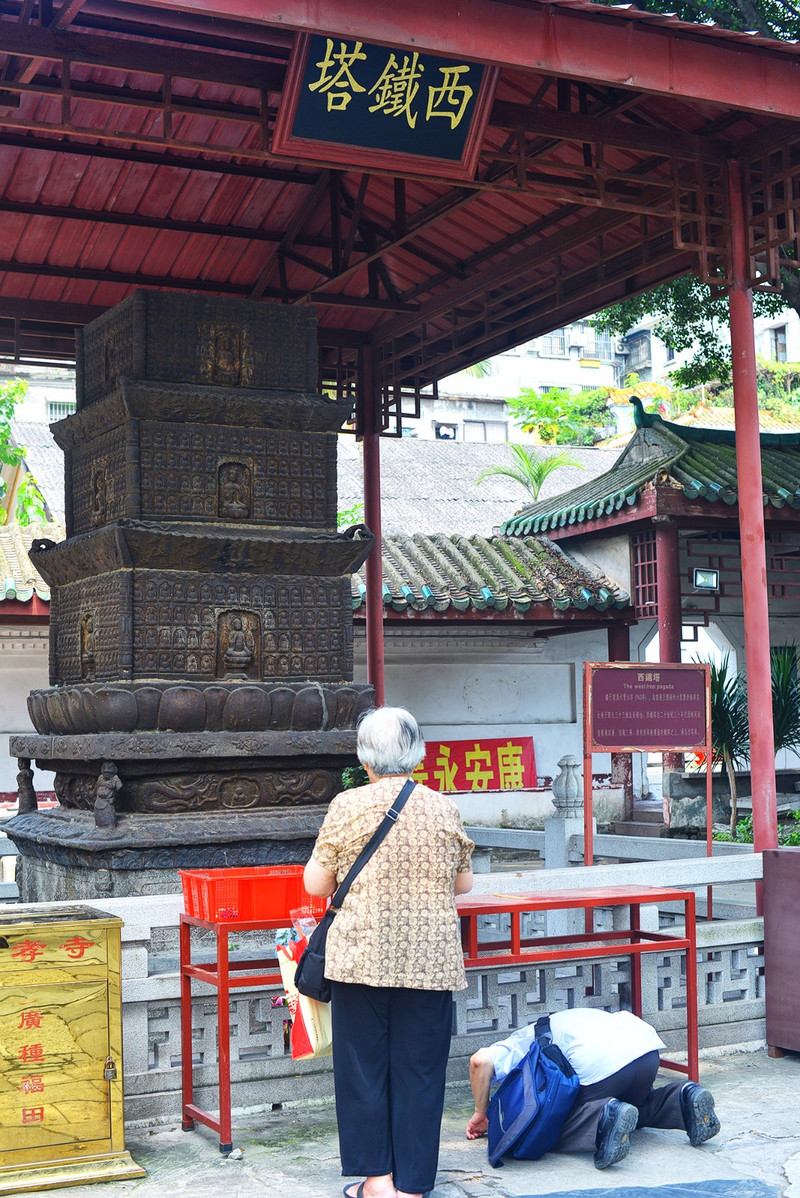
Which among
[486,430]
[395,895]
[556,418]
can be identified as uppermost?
[486,430]

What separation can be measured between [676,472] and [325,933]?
31.4 feet

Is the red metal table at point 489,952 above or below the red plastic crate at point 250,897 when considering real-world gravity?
below

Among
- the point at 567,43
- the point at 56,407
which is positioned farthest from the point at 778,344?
the point at 567,43

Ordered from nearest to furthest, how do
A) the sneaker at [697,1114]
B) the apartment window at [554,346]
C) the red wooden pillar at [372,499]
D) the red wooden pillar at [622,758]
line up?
the sneaker at [697,1114]
the red wooden pillar at [372,499]
the red wooden pillar at [622,758]
the apartment window at [554,346]

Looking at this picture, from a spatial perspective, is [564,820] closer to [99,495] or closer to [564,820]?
Answer: [564,820]

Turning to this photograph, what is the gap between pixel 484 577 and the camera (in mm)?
14711

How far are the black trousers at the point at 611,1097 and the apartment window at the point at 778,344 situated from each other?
140 ft

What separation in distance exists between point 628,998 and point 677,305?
8.59 metres

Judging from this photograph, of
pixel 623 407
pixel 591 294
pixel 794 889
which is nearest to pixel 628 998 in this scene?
pixel 794 889

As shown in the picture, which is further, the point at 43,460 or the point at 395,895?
the point at 43,460

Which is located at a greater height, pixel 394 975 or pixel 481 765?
pixel 481 765

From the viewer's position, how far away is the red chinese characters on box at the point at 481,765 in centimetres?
1466

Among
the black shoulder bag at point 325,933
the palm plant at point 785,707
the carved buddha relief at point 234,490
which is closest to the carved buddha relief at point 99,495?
the carved buddha relief at point 234,490

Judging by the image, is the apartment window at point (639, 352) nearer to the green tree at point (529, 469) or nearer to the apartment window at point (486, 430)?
the apartment window at point (486, 430)
